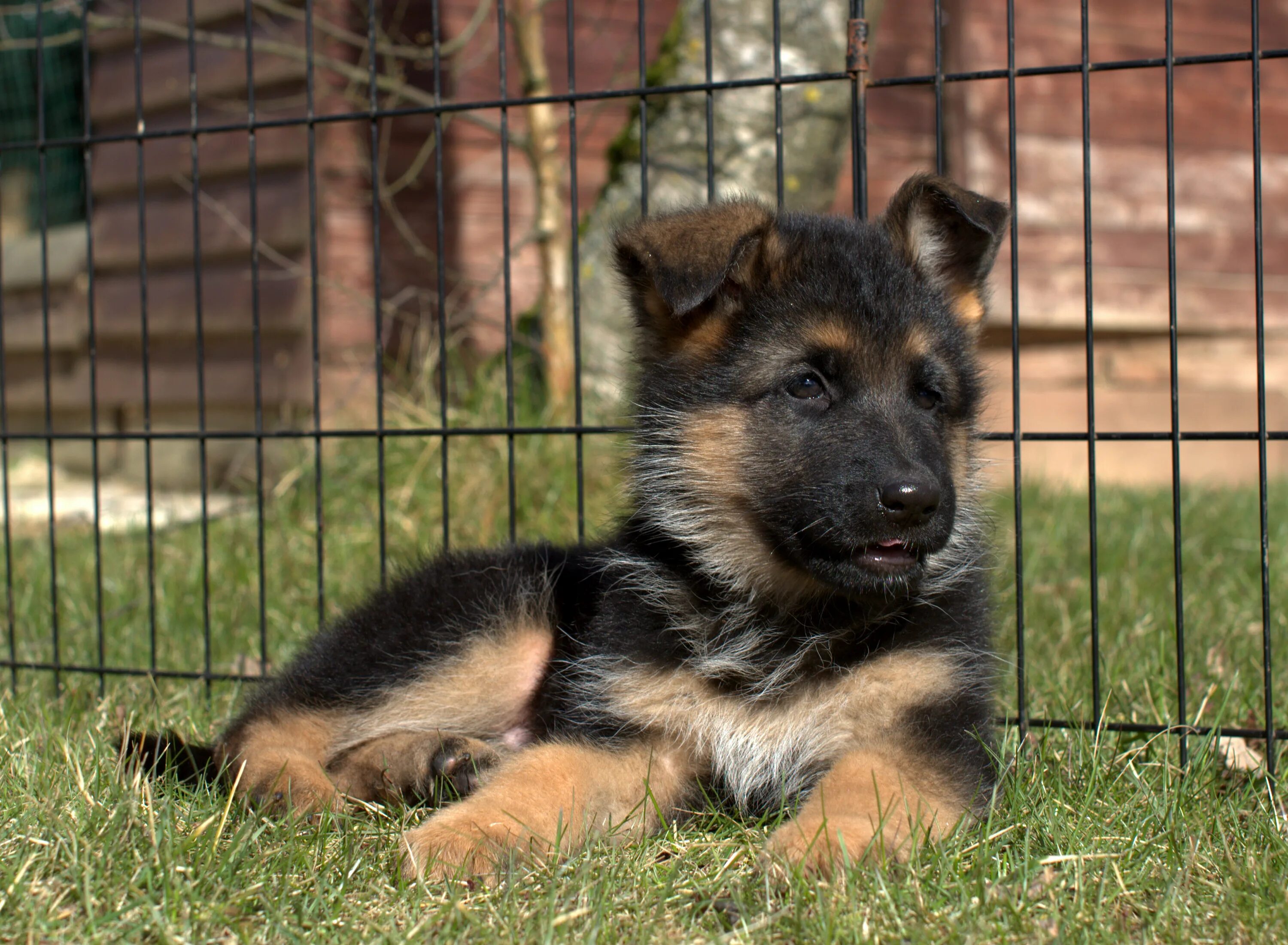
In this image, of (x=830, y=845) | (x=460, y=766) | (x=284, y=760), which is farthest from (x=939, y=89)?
(x=284, y=760)

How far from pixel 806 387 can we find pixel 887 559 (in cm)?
44

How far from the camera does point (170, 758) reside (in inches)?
117

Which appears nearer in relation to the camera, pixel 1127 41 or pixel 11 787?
pixel 11 787

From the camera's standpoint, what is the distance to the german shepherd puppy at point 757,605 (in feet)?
8.59

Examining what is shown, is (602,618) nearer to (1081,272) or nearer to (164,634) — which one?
(164,634)

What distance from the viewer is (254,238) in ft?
12.7

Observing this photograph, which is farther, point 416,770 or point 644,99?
point 644,99

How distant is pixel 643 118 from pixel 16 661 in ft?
9.12

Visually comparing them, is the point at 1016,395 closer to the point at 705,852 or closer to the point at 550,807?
the point at 705,852

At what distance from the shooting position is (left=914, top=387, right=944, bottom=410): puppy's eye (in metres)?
2.89

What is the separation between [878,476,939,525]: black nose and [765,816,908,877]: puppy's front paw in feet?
2.05

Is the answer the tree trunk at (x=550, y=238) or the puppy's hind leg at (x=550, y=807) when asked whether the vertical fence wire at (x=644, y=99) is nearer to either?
the puppy's hind leg at (x=550, y=807)

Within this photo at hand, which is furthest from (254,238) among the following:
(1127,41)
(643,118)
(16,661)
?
(1127,41)

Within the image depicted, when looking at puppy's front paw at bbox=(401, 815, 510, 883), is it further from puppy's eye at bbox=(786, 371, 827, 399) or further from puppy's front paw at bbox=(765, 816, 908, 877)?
puppy's eye at bbox=(786, 371, 827, 399)
